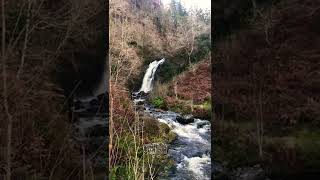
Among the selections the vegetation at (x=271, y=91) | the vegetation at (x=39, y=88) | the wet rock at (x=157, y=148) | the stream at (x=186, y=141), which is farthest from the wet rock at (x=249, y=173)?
the vegetation at (x=39, y=88)

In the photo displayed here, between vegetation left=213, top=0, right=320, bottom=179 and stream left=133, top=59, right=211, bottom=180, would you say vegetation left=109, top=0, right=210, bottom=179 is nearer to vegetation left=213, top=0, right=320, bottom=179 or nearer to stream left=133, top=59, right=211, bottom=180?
stream left=133, top=59, right=211, bottom=180

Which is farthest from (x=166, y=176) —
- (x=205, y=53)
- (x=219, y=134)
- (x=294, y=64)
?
(x=294, y=64)

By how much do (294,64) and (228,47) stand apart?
436 mm

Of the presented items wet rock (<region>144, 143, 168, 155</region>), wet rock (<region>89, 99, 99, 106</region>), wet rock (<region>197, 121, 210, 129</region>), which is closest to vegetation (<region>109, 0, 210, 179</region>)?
wet rock (<region>144, 143, 168, 155</region>)

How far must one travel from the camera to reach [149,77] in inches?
150

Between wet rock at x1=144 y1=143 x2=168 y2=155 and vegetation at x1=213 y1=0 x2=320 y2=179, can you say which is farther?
wet rock at x1=144 y1=143 x2=168 y2=155

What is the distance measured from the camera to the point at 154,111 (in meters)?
3.80

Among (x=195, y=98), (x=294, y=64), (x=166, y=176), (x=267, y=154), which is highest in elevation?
(x=294, y=64)

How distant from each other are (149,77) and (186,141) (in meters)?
0.58

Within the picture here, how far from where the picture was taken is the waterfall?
12.5ft

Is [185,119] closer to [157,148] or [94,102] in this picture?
[157,148]

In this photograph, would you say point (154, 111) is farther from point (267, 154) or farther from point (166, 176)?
point (267, 154)

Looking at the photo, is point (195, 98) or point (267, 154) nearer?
point (267, 154)

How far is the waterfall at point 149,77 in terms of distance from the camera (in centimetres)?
379
